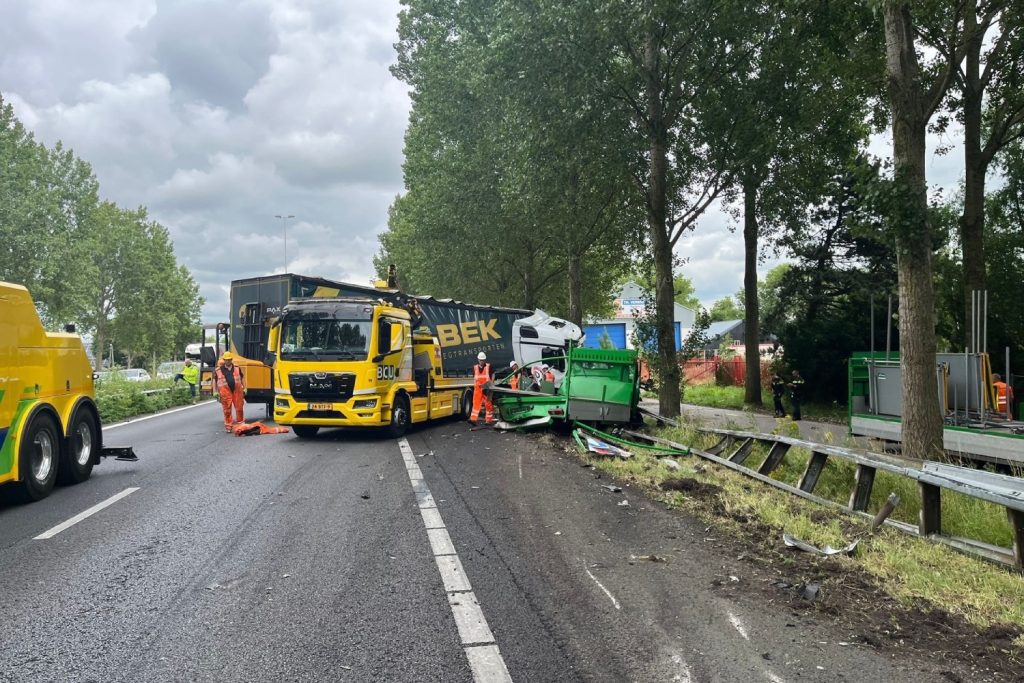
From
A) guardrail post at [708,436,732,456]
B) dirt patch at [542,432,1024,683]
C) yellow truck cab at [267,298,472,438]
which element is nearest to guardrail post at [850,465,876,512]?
dirt patch at [542,432,1024,683]

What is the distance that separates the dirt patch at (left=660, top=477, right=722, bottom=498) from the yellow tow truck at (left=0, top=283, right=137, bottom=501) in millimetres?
6948

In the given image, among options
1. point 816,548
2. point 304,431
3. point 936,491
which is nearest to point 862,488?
Answer: point 936,491

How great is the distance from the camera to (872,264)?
81.9 feet

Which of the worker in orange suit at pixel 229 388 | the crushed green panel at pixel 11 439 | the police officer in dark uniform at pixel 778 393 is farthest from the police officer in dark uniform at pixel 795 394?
the crushed green panel at pixel 11 439

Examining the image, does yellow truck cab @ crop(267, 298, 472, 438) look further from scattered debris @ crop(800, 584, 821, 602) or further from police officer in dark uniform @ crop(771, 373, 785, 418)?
police officer in dark uniform @ crop(771, 373, 785, 418)

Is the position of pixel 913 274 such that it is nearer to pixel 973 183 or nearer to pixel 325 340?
pixel 973 183

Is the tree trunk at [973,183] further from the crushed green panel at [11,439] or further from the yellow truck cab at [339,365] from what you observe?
the crushed green panel at [11,439]

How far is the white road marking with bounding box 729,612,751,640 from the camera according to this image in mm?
4094

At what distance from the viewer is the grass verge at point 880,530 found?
458 centimetres

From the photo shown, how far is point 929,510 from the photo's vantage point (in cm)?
602

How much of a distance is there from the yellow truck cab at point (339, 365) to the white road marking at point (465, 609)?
6439 mm

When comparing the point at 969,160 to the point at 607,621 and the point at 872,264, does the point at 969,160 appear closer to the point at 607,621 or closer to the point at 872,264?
the point at 872,264

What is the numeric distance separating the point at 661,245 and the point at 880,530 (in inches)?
429

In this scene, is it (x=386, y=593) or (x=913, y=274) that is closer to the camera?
(x=386, y=593)
